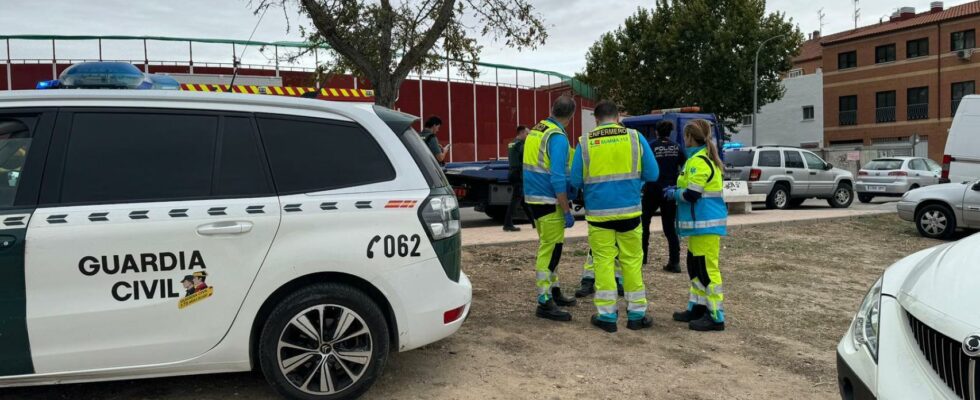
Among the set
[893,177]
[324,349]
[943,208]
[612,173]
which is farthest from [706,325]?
[893,177]

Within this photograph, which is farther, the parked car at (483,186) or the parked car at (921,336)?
the parked car at (483,186)

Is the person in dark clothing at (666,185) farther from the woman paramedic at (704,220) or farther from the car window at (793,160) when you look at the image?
the car window at (793,160)

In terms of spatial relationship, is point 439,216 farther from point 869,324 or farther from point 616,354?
point 869,324

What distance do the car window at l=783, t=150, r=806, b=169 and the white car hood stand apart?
45.1ft

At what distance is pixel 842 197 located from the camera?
16.6m

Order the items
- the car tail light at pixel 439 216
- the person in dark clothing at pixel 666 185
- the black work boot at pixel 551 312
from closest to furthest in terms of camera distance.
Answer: the car tail light at pixel 439 216 → the black work boot at pixel 551 312 → the person in dark clothing at pixel 666 185

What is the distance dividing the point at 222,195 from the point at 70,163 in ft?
2.34

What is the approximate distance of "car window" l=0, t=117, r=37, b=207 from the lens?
3127 mm

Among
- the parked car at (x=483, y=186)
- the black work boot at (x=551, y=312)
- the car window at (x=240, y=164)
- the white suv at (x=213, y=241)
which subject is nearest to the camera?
the white suv at (x=213, y=241)

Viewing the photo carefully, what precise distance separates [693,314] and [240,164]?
11.7 ft

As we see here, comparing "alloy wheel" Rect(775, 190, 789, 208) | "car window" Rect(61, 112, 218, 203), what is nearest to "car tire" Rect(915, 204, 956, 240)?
"alloy wheel" Rect(775, 190, 789, 208)

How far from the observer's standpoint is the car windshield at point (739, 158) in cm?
1575

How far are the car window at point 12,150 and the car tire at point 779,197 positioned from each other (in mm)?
15138

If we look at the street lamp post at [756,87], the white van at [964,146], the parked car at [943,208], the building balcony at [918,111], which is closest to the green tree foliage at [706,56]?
the street lamp post at [756,87]
